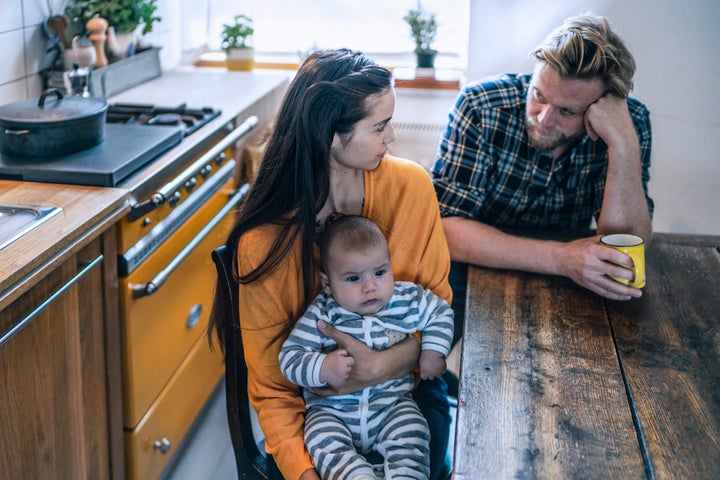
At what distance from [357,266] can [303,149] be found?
0.79 ft

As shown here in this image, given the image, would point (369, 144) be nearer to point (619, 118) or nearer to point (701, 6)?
point (619, 118)

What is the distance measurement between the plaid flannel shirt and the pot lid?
92cm

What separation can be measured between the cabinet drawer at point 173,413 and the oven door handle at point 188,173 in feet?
1.34

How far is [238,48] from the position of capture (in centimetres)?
336

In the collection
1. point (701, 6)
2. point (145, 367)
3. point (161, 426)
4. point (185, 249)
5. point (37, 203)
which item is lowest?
point (161, 426)

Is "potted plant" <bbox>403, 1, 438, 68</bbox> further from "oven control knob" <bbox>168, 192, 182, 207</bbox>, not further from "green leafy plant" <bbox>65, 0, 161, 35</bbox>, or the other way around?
"oven control knob" <bbox>168, 192, 182, 207</bbox>

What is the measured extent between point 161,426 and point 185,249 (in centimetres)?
51

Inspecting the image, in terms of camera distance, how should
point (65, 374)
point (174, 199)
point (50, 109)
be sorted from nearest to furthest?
point (65, 374) → point (50, 109) → point (174, 199)

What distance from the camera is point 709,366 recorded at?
1.38 m

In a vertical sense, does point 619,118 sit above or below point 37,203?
above

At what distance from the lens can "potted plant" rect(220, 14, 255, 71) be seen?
3344mm

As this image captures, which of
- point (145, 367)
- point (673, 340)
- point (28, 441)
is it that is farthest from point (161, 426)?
point (673, 340)

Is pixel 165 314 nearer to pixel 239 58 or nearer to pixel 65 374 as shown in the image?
pixel 65 374

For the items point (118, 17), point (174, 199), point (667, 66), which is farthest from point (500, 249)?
point (118, 17)
